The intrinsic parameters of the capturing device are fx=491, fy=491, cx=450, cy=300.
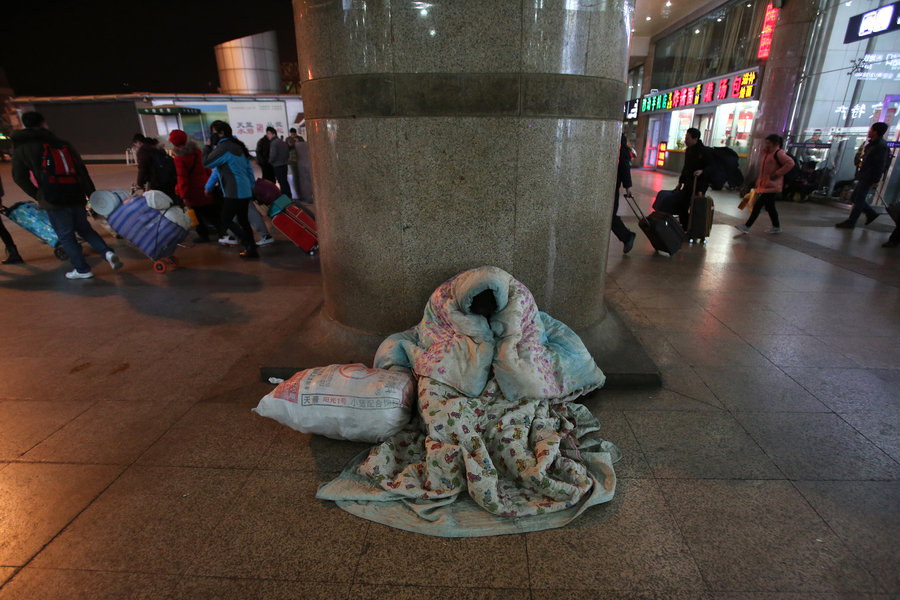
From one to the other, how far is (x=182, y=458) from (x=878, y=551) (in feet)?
11.2

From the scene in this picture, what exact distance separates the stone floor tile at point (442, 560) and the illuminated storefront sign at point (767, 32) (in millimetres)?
17808

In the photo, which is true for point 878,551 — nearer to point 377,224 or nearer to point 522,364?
point 522,364

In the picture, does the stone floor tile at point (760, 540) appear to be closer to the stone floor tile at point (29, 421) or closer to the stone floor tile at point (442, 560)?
the stone floor tile at point (442, 560)

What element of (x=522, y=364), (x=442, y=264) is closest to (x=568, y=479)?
(x=522, y=364)

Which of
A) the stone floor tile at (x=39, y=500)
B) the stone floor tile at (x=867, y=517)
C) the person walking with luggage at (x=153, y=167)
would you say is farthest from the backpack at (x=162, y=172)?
the stone floor tile at (x=867, y=517)

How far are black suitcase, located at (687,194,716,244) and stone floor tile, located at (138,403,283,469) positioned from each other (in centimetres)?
738

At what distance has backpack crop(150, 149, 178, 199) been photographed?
8164 millimetres

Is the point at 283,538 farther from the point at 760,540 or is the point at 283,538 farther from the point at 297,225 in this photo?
the point at 297,225

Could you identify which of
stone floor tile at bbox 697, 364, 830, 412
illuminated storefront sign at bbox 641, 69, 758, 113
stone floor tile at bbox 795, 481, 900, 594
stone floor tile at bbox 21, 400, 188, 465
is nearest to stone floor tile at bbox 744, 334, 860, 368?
stone floor tile at bbox 697, 364, 830, 412

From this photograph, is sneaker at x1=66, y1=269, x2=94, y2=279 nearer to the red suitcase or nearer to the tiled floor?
the tiled floor

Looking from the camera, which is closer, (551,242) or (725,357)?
(551,242)

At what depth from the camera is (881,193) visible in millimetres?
11203

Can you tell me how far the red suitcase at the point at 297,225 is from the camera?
7188mm

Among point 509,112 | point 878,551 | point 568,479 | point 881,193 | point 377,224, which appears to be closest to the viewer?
point 878,551
